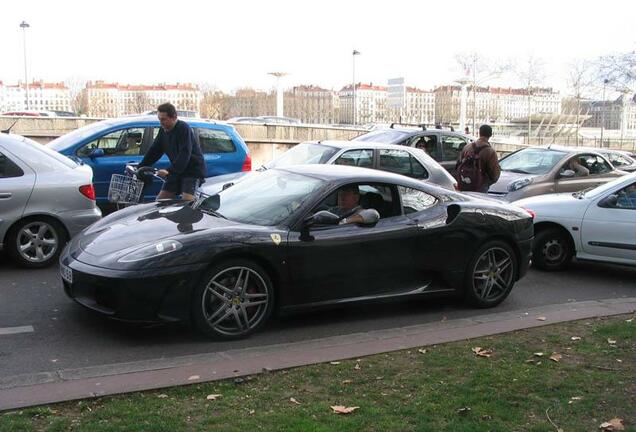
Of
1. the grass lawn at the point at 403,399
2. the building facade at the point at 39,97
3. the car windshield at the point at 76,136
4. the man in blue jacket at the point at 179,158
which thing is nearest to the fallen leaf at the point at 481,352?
the grass lawn at the point at 403,399

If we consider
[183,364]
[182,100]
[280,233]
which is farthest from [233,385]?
[182,100]

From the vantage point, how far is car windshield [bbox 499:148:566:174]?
13148mm

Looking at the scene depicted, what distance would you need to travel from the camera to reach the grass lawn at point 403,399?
373 cm

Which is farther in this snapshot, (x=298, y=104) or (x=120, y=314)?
(x=298, y=104)

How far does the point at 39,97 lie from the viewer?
121m

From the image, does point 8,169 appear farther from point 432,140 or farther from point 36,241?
point 432,140

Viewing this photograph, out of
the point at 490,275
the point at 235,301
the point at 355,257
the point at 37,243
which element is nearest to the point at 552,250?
the point at 490,275

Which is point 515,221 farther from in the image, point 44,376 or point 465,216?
point 44,376

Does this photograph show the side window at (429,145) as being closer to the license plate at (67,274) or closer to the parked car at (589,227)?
the parked car at (589,227)

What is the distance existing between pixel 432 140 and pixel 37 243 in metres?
8.40

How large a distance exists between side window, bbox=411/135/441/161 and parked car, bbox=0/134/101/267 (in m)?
7.42

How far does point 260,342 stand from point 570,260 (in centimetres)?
508

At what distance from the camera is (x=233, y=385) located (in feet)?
14.2

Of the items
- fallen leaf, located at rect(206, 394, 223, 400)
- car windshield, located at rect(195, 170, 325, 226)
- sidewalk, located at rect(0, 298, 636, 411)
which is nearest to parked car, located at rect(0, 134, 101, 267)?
car windshield, located at rect(195, 170, 325, 226)
